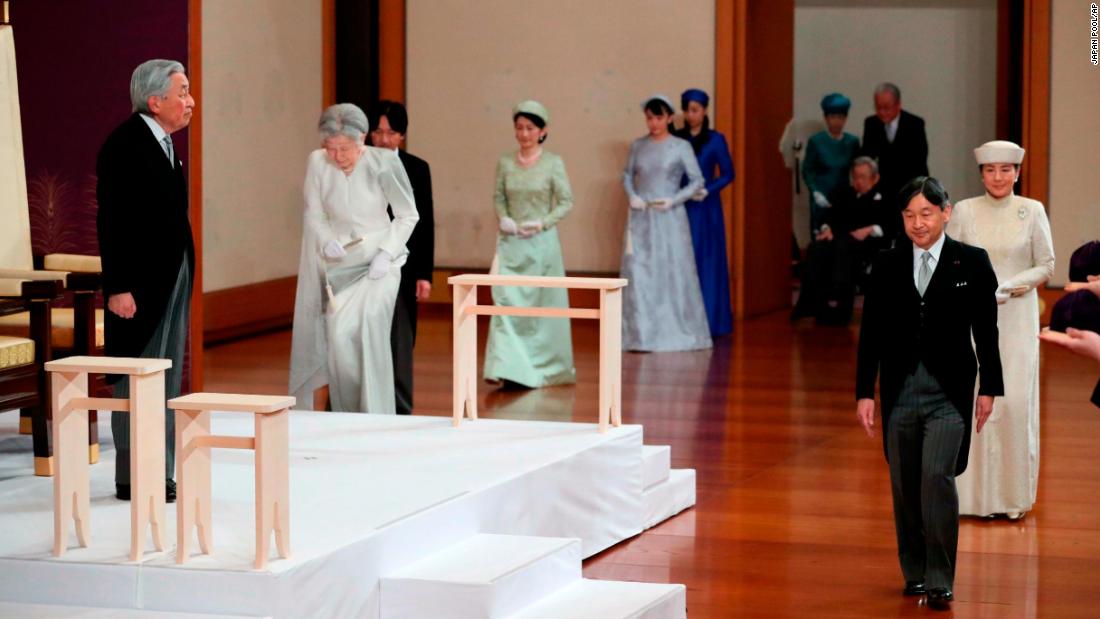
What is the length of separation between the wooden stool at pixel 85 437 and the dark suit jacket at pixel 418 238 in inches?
111

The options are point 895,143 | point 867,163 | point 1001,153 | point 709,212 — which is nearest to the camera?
point 1001,153

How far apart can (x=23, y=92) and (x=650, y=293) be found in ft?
13.9

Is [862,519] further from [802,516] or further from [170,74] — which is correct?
[170,74]

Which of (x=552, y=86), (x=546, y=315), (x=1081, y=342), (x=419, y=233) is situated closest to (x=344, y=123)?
(x=419, y=233)

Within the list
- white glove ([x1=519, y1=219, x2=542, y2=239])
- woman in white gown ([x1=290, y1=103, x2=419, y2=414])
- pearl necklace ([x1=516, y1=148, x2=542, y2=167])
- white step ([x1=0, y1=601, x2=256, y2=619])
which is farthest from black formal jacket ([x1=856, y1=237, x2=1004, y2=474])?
pearl necklace ([x1=516, y1=148, x2=542, y2=167])

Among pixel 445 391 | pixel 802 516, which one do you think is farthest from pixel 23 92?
pixel 802 516

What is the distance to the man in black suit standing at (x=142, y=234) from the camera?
447 cm

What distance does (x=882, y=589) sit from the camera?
4844 millimetres

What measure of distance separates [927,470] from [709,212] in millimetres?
5944

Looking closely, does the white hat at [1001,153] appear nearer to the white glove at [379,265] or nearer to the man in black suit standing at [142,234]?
the white glove at [379,265]

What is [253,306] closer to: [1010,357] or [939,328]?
[1010,357]

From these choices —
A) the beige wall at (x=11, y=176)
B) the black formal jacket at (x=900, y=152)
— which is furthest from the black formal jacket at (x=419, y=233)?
the black formal jacket at (x=900, y=152)

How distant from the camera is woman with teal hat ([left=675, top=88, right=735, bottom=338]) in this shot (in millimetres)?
10352

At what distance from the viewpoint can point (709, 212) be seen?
1055 centimetres
